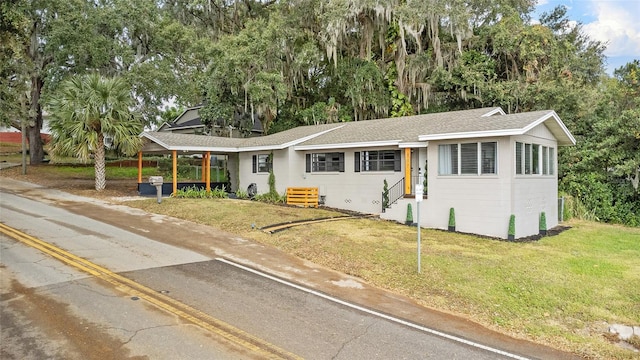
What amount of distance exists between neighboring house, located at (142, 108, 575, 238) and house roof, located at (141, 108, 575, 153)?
0.05 meters

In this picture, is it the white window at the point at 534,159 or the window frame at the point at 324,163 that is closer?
the white window at the point at 534,159

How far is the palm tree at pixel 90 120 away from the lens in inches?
723

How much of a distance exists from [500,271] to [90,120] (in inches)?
729


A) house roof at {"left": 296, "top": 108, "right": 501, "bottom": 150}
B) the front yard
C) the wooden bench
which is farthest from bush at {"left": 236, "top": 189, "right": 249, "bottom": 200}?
the front yard

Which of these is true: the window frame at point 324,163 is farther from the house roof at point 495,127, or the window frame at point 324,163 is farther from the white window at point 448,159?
the white window at point 448,159

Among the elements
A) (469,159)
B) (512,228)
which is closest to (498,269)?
(512,228)

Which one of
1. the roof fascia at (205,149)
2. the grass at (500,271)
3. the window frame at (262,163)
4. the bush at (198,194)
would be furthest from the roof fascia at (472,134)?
the roof fascia at (205,149)

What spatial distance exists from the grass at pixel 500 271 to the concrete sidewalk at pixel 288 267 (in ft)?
1.16

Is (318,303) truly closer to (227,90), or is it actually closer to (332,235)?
(332,235)

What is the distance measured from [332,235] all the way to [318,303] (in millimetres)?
4904

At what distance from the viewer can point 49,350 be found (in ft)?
15.7

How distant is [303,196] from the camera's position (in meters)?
18.6

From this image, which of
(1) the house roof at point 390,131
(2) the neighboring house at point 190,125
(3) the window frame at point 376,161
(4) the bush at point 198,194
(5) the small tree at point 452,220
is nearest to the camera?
(5) the small tree at point 452,220

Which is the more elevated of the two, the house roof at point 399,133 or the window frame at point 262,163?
the house roof at point 399,133
